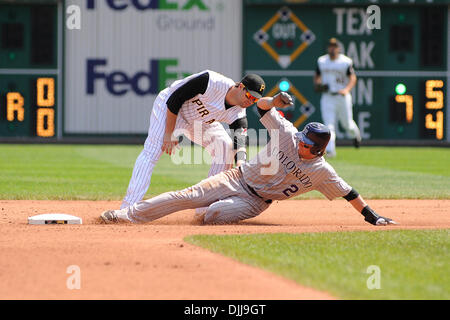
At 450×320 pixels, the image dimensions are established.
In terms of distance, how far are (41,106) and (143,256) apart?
18335mm

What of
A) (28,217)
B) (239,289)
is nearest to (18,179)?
(28,217)

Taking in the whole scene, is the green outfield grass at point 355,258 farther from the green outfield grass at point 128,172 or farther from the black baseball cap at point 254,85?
the green outfield grass at point 128,172

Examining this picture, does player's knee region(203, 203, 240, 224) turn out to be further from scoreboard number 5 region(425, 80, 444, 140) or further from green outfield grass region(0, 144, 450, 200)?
scoreboard number 5 region(425, 80, 444, 140)

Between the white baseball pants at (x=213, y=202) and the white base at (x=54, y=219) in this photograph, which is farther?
the white base at (x=54, y=219)

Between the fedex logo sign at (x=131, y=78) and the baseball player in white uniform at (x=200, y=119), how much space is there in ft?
53.4

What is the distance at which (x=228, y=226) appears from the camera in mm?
8297

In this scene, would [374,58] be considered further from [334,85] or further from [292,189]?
[292,189]

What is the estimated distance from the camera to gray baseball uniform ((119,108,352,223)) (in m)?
8.05

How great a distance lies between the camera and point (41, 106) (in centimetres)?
2391

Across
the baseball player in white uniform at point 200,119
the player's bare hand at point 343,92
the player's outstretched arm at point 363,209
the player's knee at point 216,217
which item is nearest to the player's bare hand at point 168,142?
the baseball player in white uniform at point 200,119

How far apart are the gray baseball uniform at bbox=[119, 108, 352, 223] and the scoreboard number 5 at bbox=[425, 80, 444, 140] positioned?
648 inches

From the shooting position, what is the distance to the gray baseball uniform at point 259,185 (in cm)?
805

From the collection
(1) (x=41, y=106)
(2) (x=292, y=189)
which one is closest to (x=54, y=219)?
(2) (x=292, y=189)

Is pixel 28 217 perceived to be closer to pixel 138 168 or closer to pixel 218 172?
pixel 138 168
